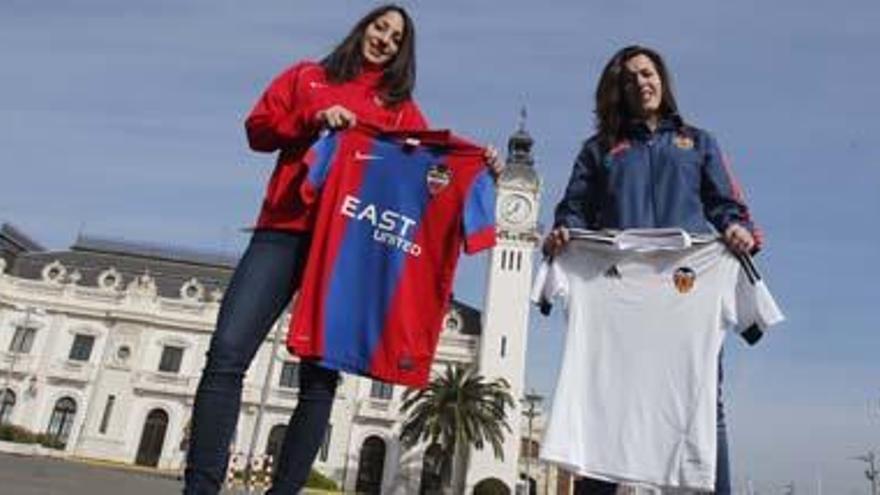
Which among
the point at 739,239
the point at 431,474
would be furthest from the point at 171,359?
the point at 739,239

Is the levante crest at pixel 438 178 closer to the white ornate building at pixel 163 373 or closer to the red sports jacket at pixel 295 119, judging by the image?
the red sports jacket at pixel 295 119

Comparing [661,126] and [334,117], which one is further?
[661,126]

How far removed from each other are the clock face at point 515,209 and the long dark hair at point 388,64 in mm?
57978

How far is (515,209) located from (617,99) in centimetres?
5906

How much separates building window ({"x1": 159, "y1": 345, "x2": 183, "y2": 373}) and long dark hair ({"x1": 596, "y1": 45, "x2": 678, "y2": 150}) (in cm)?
5534

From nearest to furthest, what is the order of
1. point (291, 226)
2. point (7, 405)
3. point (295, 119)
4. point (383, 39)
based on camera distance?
point (291, 226), point (295, 119), point (383, 39), point (7, 405)

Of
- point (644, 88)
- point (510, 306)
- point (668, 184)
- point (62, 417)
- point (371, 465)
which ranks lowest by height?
point (668, 184)

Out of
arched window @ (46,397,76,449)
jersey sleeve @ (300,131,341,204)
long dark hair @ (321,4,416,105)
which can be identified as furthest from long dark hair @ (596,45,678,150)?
arched window @ (46,397,76,449)

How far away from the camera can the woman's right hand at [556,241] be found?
15.0ft

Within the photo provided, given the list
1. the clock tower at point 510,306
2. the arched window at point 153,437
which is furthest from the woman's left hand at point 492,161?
the arched window at point 153,437

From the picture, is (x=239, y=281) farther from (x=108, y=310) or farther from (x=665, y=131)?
(x=108, y=310)

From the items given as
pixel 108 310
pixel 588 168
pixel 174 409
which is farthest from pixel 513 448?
pixel 588 168

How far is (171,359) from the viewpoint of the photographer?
57094 millimetres

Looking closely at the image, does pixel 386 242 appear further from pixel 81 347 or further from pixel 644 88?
pixel 81 347
